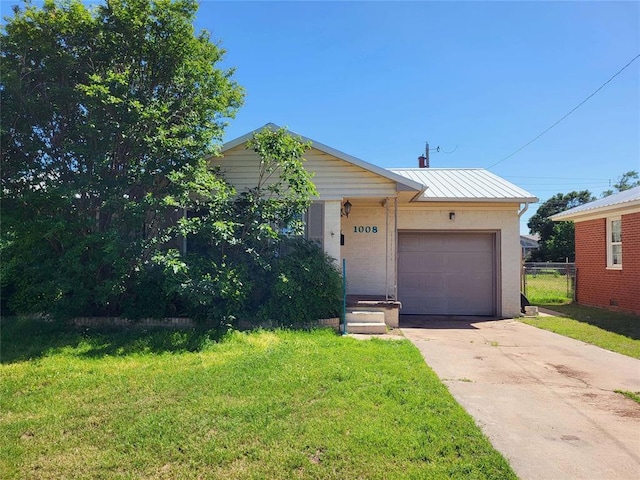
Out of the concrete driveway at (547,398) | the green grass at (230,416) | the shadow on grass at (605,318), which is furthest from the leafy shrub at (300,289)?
the shadow on grass at (605,318)

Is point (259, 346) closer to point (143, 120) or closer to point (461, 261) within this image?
point (143, 120)

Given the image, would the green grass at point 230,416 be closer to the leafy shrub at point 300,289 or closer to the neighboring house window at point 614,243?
the leafy shrub at point 300,289

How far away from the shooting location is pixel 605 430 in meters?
3.90

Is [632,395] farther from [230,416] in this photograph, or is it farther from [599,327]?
[599,327]

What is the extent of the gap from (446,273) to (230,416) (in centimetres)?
900

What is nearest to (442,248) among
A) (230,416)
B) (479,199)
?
(479,199)

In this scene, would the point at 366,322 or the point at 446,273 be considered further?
the point at 446,273

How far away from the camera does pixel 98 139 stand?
7.15 meters

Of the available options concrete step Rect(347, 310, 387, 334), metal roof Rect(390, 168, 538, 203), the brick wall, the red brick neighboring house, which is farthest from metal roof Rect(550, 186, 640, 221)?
concrete step Rect(347, 310, 387, 334)

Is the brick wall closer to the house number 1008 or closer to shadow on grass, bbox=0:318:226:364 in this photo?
the house number 1008

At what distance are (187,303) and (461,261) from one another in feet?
24.8

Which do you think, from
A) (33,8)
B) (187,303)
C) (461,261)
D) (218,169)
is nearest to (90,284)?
(187,303)

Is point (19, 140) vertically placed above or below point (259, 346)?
above

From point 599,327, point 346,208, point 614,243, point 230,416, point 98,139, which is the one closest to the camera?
point 230,416
